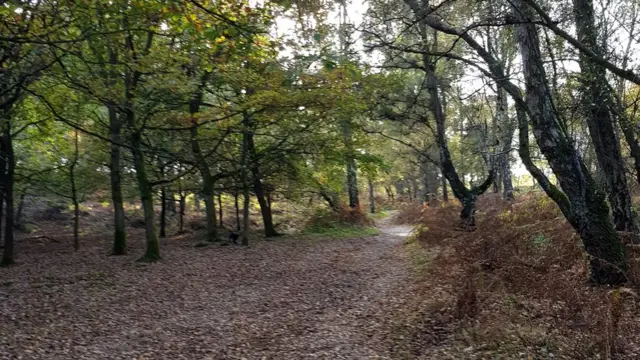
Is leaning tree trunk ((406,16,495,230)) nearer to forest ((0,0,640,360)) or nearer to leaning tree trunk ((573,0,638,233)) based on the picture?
forest ((0,0,640,360))

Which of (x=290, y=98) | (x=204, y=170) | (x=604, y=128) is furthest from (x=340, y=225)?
(x=604, y=128)

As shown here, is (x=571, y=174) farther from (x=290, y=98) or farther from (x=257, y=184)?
(x=257, y=184)

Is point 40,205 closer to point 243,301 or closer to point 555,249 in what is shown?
point 243,301

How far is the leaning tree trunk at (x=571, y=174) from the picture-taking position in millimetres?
6473

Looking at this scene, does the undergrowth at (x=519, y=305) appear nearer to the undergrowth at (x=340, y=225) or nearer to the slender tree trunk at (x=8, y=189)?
the undergrowth at (x=340, y=225)

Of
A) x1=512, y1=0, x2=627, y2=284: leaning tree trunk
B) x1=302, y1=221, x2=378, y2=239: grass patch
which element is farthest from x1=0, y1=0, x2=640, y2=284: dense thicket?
x1=302, y1=221, x2=378, y2=239: grass patch

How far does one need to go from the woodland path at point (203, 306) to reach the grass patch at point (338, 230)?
4723mm

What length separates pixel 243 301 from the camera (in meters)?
8.85

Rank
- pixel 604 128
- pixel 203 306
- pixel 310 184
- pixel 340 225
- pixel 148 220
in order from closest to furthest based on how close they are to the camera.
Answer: pixel 604 128, pixel 203 306, pixel 148 220, pixel 310 184, pixel 340 225

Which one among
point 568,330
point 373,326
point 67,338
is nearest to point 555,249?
point 568,330

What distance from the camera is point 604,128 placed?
7961 mm

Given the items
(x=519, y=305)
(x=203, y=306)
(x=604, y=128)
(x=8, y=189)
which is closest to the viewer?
(x=519, y=305)

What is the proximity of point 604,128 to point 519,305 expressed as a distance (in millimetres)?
4010

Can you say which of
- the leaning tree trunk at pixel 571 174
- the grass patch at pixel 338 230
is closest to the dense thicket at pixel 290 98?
the leaning tree trunk at pixel 571 174
